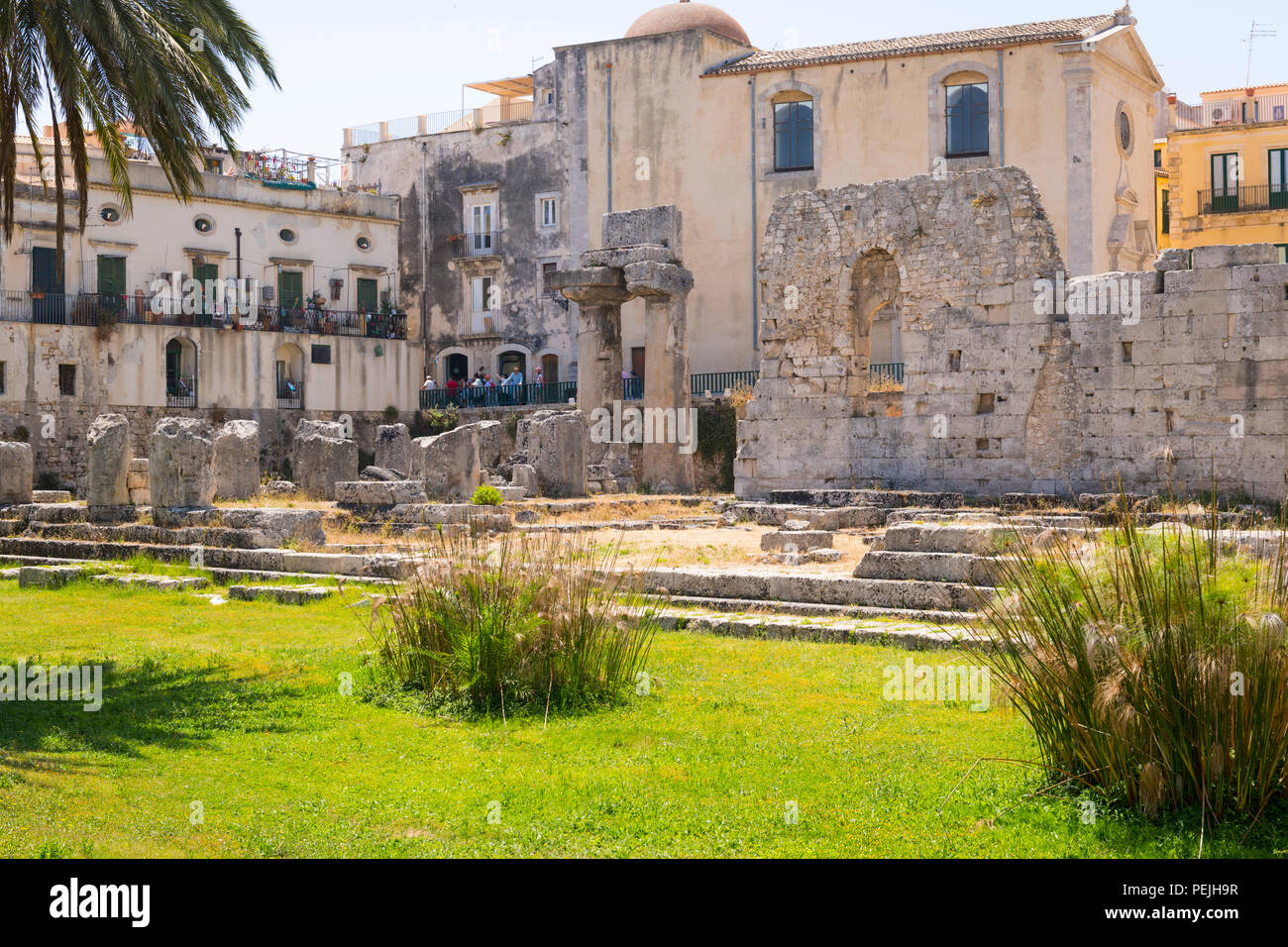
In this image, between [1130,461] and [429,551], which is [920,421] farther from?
[429,551]

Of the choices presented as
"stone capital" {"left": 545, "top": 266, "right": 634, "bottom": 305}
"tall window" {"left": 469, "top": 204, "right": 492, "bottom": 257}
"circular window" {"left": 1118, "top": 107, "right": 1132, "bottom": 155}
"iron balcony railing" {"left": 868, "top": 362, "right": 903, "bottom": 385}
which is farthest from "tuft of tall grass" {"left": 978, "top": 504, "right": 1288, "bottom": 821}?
"tall window" {"left": 469, "top": 204, "right": 492, "bottom": 257}

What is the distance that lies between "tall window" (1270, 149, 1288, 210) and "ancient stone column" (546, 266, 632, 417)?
68.7 feet

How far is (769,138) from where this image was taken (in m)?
36.4

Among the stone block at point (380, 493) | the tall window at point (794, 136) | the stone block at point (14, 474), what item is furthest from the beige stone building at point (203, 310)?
the stone block at point (380, 493)

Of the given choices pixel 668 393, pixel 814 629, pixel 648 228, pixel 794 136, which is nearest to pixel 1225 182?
pixel 794 136

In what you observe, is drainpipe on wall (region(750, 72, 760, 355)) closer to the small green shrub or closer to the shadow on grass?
the small green shrub

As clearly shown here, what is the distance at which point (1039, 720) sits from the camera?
550 centimetres

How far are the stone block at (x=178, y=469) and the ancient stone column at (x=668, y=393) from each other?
1117 centimetres

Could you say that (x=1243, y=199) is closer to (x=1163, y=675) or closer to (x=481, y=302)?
(x=481, y=302)

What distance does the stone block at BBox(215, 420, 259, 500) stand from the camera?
19.7 metres

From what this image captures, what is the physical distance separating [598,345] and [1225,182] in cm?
2139
